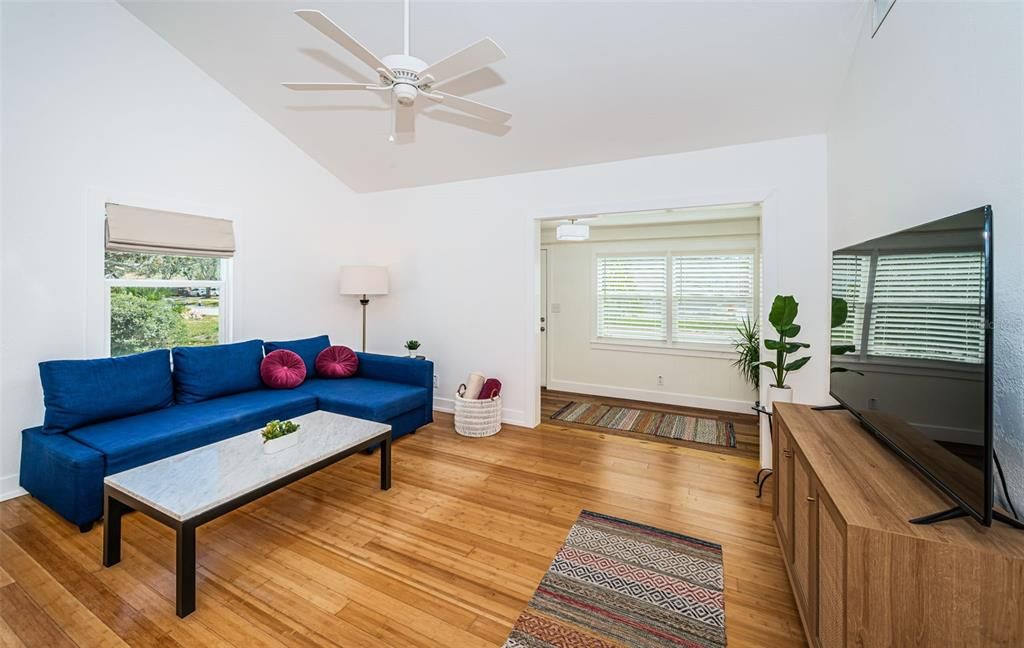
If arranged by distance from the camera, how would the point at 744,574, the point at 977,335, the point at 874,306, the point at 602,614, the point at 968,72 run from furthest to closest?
the point at 744,574 → the point at 602,614 → the point at 874,306 → the point at 968,72 → the point at 977,335

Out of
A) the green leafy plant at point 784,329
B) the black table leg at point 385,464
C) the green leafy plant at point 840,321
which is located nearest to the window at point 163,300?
the black table leg at point 385,464

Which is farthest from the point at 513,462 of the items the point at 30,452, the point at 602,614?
the point at 30,452

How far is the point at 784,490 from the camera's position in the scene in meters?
2.07

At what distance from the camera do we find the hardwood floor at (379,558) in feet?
5.60

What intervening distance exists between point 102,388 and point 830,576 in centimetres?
394

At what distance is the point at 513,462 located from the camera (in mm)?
3385

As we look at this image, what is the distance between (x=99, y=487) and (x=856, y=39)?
483 cm

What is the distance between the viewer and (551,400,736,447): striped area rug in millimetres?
4012

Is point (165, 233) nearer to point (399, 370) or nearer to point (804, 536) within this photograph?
point (399, 370)

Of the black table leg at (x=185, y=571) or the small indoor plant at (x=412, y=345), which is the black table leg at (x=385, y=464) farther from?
the small indoor plant at (x=412, y=345)

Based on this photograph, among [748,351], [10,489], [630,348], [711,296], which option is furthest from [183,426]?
[711,296]

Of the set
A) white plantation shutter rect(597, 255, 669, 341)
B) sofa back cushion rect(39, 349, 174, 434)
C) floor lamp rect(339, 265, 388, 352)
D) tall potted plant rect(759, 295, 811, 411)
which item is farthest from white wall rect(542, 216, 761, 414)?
sofa back cushion rect(39, 349, 174, 434)

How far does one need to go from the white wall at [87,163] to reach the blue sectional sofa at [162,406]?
0.41 meters

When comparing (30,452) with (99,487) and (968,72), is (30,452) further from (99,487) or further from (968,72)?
(968,72)
